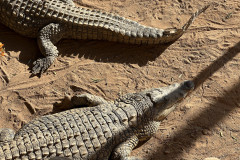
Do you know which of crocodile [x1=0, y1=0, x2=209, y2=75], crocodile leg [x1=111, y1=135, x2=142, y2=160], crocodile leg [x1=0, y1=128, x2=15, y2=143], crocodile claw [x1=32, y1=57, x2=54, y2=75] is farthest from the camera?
crocodile [x1=0, y1=0, x2=209, y2=75]

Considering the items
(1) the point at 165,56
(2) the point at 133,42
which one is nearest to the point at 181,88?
(1) the point at 165,56

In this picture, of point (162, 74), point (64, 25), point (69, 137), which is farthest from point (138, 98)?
point (64, 25)

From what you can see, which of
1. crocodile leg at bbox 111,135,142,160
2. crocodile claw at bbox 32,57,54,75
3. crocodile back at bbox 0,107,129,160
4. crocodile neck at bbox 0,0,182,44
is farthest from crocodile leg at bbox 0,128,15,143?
crocodile neck at bbox 0,0,182,44

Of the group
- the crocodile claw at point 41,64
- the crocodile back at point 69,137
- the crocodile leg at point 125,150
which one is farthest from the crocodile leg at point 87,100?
the crocodile claw at point 41,64

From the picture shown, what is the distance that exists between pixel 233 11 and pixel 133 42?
206 cm

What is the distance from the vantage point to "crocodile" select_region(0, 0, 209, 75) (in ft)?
15.7

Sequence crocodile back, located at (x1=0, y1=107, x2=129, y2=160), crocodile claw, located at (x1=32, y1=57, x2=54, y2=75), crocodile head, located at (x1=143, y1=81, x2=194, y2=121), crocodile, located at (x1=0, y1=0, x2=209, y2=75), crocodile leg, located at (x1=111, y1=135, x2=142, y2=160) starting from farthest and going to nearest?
crocodile, located at (x1=0, y1=0, x2=209, y2=75) → crocodile claw, located at (x1=32, y1=57, x2=54, y2=75) → crocodile head, located at (x1=143, y1=81, x2=194, y2=121) → crocodile leg, located at (x1=111, y1=135, x2=142, y2=160) → crocodile back, located at (x1=0, y1=107, x2=129, y2=160)

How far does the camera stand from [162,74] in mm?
4707

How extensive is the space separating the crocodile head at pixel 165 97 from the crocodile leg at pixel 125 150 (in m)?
0.44

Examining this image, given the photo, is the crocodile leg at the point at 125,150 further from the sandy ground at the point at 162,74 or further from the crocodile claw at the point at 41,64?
the crocodile claw at the point at 41,64

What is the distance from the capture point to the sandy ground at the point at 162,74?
4.10m

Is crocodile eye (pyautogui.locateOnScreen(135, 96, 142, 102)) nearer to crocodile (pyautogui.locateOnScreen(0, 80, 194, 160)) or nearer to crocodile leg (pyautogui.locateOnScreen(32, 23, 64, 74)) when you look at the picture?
crocodile (pyautogui.locateOnScreen(0, 80, 194, 160))

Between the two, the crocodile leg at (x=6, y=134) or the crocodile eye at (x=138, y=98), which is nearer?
the crocodile leg at (x=6, y=134)

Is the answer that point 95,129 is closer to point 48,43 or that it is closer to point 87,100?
point 87,100
